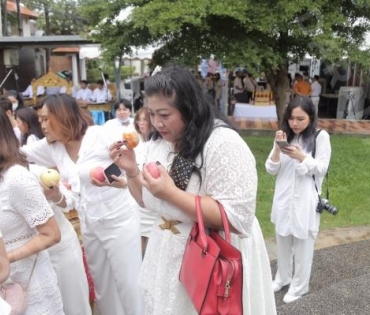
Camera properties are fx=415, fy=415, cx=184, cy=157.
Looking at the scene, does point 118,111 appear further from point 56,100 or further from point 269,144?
point 269,144

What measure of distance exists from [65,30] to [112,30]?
103ft

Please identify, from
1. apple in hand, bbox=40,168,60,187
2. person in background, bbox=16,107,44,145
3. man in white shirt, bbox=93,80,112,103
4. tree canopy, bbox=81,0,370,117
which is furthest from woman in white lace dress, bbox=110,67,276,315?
man in white shirt, bbox=93,80,112,103

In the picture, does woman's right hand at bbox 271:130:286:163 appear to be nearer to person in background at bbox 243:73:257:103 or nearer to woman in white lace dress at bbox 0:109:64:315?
woman in white lace dress at bbox 0:109:64:315

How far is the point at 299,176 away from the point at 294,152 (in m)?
0.30

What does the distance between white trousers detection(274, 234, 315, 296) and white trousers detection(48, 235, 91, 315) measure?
1849 millimetres

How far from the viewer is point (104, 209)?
2771 millimetres

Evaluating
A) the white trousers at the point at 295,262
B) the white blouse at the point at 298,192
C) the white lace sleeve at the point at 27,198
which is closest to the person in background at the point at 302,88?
the white trousers at the point at 295,262

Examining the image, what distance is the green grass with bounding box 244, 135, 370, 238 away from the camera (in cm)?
554

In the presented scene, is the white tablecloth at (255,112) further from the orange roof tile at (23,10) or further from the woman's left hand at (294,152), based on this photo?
the orange roof tile at (23,10)

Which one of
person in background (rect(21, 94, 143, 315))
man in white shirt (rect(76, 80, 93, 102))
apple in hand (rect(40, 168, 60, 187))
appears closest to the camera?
apple in hand (rect(40, 168, 60, 187))

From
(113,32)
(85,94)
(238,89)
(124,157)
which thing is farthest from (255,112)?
(124,157)

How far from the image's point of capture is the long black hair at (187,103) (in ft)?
5.13

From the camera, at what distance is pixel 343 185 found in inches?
269

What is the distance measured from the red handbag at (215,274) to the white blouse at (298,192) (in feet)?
6.40
